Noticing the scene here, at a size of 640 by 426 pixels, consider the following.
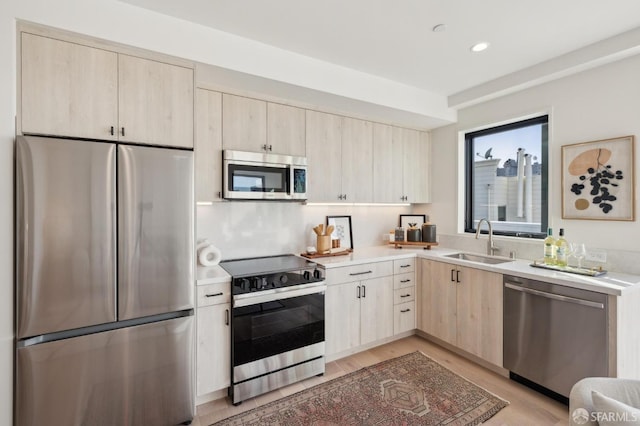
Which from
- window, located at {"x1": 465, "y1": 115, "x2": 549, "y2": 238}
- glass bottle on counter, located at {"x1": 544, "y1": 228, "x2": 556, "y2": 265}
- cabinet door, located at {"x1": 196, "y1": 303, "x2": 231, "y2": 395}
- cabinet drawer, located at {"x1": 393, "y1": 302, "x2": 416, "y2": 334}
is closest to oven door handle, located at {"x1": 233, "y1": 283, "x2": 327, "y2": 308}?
cabinet door, located at {"x1": 196, "y1": 303, "x2": 231, "y2": 395}

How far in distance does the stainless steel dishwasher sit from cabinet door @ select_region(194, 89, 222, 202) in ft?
8.44

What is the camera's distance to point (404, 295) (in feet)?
10.6

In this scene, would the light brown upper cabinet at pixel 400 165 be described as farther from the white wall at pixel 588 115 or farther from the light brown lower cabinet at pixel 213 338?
the light brown lower cabinet at pixel 213 338

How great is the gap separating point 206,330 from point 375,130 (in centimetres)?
A: 265

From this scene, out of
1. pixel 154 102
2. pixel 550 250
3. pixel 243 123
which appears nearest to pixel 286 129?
pixel 243 123

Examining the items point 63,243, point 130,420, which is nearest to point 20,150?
point 63,243

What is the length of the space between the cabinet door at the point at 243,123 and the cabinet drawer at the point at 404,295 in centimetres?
199

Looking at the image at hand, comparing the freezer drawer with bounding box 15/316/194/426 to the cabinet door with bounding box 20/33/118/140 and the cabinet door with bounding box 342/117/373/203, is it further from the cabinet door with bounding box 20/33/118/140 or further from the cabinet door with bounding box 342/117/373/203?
the cabinet door with bounding box 342/117/373/203

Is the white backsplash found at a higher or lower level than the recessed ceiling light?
lower

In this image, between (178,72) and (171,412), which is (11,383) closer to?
(171,412)

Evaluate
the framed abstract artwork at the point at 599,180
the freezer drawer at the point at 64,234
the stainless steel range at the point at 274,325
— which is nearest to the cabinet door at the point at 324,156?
the stainless steel range at the point at 274,325

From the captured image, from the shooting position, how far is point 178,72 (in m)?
2.09

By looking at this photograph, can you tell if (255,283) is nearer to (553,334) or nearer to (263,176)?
(263,176)

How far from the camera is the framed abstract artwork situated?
2.33 m
